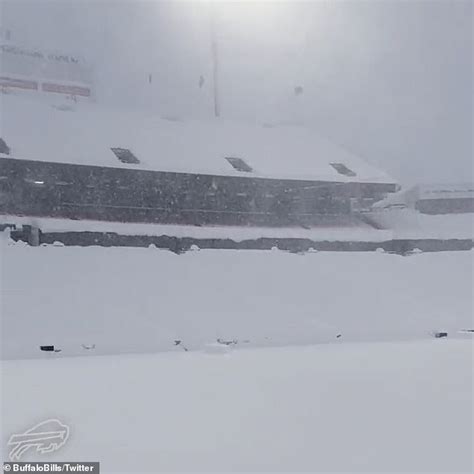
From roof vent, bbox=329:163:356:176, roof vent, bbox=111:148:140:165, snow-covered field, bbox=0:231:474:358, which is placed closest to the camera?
snow-covered field, bbox=0:231:474:358

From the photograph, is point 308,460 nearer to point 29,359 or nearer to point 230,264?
point 29,359

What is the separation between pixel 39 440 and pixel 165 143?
33.0 ft

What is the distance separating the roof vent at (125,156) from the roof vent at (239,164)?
6.10ft

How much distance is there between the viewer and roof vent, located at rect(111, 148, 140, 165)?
1063cm

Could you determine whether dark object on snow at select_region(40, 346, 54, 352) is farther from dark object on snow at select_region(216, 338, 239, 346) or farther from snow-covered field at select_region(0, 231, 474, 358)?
dark object on snow at select_region(216, 338, 239, 346)

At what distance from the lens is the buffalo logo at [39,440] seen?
1.81m

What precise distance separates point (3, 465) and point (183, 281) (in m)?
6.70

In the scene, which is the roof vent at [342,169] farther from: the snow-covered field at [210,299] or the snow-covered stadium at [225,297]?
the snow-covered field at [210,299]

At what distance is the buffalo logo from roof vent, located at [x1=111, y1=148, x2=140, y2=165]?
28.6 feet

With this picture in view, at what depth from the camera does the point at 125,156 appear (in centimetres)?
1073

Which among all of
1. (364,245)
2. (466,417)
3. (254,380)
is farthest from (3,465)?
(364,245)

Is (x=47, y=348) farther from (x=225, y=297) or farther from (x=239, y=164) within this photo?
(x=239, y=164)

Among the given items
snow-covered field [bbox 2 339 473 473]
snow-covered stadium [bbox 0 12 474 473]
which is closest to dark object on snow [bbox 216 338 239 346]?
snow-covered stadium [bbox 0 12 474 473]

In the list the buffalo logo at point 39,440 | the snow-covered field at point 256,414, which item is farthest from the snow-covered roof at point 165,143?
the buffalo logo at point 39,440
